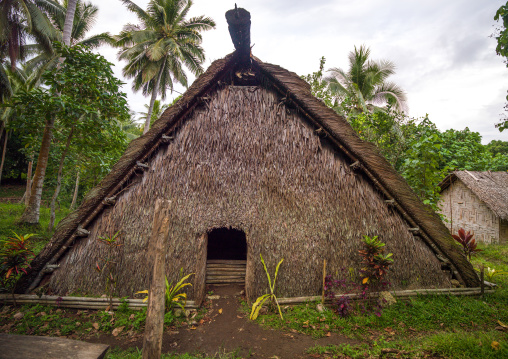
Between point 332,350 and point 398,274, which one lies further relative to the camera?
point 398,274

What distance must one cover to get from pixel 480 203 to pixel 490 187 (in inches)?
31.2

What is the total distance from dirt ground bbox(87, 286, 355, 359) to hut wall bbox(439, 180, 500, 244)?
337 inches

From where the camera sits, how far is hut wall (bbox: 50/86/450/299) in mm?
3834

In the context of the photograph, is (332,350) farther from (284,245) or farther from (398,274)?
(398,274)

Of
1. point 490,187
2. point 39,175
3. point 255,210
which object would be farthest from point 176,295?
point 490,187

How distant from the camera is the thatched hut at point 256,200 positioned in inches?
151

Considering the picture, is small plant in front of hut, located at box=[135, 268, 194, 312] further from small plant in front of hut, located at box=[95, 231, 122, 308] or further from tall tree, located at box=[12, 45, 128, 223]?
tall tree, located at box=[12, 45, 128, 223]

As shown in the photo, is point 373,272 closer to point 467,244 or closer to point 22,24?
point 467,244

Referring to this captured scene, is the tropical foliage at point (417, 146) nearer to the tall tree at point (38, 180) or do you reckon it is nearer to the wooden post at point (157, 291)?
the wooden post at point (157, 291)

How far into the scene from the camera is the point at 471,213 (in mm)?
9898

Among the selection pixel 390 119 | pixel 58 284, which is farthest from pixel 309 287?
pixel 390 119

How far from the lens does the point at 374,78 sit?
611 inches

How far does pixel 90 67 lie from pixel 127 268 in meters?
5.48

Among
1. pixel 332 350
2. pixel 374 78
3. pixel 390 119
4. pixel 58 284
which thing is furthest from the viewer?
pixel 374 78
